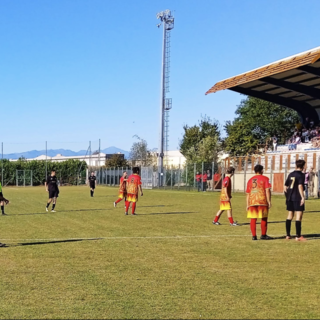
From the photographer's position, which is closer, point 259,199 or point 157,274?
point 157,274

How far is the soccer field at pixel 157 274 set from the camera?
5.97m

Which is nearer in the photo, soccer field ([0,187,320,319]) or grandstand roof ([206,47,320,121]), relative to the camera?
soccer field ([0,187,320,319])

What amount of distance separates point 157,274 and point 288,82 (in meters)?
34.5

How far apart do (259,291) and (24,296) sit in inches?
121

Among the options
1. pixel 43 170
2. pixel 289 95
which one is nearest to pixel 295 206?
pixel 289 95

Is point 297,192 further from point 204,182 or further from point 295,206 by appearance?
point 204,182

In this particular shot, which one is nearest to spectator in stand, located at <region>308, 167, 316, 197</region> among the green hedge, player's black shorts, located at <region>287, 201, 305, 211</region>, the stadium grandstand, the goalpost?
the stadium grandstand

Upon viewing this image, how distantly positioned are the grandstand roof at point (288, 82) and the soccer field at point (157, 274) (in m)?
20.5

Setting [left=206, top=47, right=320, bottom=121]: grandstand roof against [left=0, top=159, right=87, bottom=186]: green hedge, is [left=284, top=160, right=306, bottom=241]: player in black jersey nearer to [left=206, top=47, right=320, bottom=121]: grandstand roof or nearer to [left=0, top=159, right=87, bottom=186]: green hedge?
[left=206, top=47, right=320, bottom=121]: grandstand roof

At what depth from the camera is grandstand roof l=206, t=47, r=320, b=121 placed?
32.4m

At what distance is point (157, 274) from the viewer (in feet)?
26.2

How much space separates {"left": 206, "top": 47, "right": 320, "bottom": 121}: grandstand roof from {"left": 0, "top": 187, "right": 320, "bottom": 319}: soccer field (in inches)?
807

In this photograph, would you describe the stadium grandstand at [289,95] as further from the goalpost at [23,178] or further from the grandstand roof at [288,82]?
the goalpost at [23,178]

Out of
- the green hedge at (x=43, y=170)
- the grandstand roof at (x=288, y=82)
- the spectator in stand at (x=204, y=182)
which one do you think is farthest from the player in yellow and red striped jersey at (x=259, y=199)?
the green hedge at (x=43, y=170)
